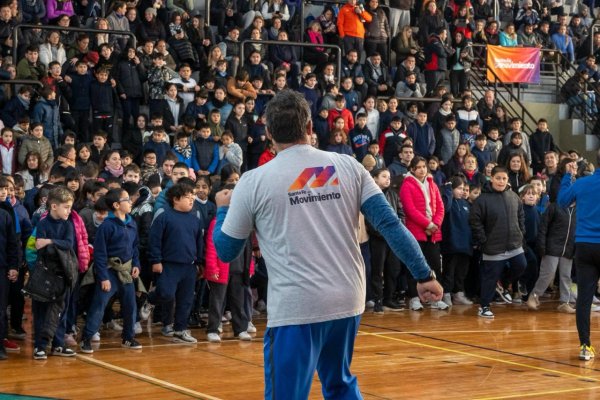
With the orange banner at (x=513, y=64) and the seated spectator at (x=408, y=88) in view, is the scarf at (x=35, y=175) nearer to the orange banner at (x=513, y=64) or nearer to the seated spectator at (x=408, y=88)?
the seated spectator at (x=408, y=88)

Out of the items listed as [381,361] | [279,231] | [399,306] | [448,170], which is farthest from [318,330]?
[448,170]

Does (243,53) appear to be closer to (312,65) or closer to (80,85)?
(312,65)

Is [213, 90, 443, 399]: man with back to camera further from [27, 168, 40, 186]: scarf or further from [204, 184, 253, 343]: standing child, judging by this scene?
[27, 168, 40, 186]: scarf

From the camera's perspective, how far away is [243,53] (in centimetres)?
1638

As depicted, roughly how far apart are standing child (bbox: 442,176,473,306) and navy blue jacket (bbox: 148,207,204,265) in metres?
3.90

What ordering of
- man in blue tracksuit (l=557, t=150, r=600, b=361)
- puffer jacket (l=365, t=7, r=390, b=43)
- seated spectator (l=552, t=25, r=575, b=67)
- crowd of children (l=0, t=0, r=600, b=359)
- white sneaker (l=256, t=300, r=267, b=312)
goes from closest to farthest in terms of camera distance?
man in blue tracksuit (l=557, t=150, r=600, b=361) < crowd of children (l=0, t=0, r=600, b=359) < white sneaker (l=256, t=300, r=267, b=312) < puffer jacket (l=365, t=7, r=390, b=43) < seated spectator (l=552, t=25, r=575, b=67)

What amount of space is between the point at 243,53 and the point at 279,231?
40.0 feet

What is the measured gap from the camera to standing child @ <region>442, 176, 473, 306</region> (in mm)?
12688

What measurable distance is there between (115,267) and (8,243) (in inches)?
37.0

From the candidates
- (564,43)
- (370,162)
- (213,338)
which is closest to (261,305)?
(213,338)

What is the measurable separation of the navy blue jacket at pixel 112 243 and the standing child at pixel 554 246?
207 inches

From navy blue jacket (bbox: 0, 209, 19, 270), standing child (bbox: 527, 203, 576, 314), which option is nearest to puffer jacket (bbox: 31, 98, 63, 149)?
navy blue jacket (bbox: 0, 209, 19, 270)

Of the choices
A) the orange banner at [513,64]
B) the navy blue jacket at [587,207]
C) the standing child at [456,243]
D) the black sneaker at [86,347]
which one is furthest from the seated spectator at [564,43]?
the black sneaker at [86,347]

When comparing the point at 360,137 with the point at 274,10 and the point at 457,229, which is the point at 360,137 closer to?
the point at 457,229
